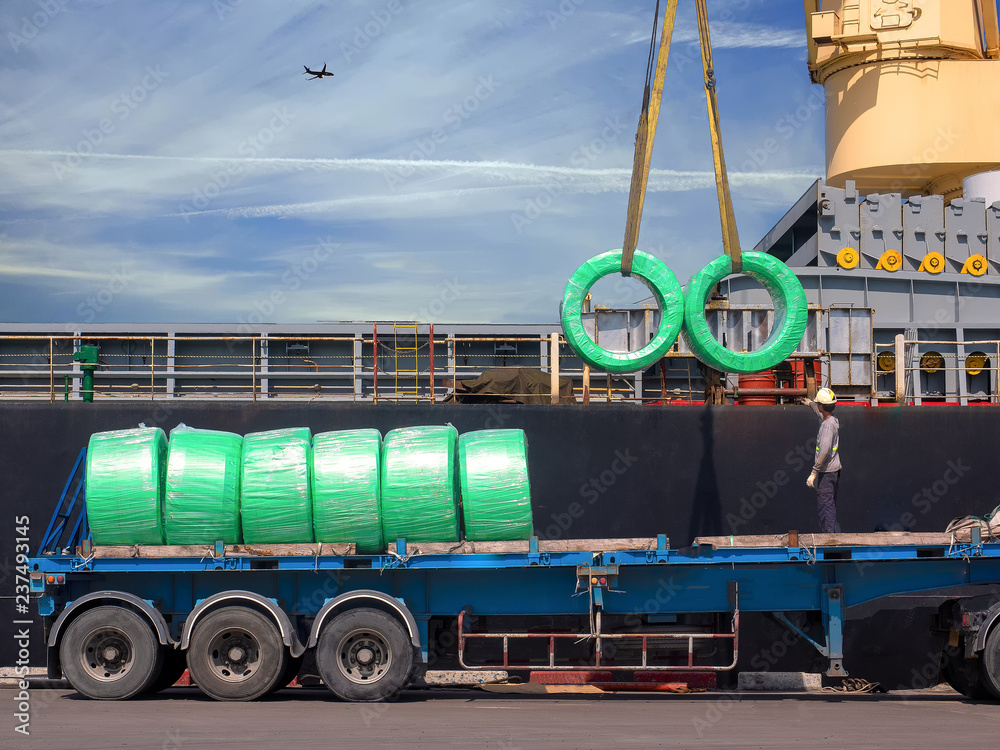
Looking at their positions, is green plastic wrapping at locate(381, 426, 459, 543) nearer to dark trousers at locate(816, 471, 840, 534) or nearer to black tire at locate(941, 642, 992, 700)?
dark trousers at locate(816, 471, 840, 534)

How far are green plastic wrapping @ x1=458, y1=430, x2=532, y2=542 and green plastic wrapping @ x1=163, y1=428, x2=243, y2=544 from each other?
2621mm

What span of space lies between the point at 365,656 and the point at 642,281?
248 inches

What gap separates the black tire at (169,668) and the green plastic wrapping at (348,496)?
6.68 ft

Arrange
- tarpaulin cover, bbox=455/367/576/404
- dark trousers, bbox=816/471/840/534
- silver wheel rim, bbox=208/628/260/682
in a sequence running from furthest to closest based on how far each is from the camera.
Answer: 1. tarpaulin cover, bbox=455/367/576/404
2. dark trousers, bbox=816/471/840/534
3. silver wheel rim, bbox=208/628/260/682

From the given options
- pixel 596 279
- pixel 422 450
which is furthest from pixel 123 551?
pixel 596 279

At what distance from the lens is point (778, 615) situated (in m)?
10.7

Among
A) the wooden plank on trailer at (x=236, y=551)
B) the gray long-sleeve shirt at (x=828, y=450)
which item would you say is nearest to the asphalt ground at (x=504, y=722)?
the wooden plank on trailer at (x=236, y=551)

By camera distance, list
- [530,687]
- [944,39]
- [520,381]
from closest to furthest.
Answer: [530,687] → [520,381] → [944,39]

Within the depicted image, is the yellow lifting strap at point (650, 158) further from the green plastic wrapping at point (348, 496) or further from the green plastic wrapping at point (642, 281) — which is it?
the green plastic wrapping at point (348, 496)

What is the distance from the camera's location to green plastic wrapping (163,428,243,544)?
1044 cm

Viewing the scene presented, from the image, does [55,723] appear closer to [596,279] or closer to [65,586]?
[65,586]

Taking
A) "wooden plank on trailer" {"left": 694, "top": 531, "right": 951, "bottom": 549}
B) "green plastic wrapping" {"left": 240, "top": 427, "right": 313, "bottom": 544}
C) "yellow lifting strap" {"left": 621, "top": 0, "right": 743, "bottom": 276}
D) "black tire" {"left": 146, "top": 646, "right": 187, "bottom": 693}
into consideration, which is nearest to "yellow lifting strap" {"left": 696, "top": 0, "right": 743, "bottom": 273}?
"yellow lifting strap" {"left": 621, "top": 0, "right": 743, "bottom": 276}

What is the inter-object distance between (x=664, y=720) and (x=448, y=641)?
2725mm

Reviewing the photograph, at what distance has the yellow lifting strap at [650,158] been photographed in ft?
41.1
